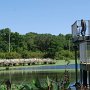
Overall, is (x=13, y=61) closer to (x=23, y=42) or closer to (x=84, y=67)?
(x=23, y=42)

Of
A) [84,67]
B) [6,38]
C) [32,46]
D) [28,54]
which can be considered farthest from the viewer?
[6,38]

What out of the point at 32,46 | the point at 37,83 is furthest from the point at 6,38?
the point at 37,83

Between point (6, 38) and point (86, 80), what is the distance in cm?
8512

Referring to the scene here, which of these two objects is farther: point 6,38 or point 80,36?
point 6,38

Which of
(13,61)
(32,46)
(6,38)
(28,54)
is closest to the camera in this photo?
(13,61)

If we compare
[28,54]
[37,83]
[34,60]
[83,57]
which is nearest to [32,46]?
[28,54]

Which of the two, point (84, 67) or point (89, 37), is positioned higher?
point (89, 37)

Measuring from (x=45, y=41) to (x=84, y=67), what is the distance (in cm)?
8118

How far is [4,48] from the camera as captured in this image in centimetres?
9306

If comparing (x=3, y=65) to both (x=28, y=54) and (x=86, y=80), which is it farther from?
(x=86, y=80)

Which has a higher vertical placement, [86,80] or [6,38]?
[6,38]

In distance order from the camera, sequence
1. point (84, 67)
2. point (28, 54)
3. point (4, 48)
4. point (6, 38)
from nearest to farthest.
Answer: point (84, 67) → point (28, 54) → point (4, 48) → point (6, 38)

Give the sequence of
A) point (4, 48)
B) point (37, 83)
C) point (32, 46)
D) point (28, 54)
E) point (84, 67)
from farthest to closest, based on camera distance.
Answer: point (32, 46) < point (4, 48) < point (28, 54) < point (84, 67) < point (37, 83)

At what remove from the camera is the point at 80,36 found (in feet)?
70.6
